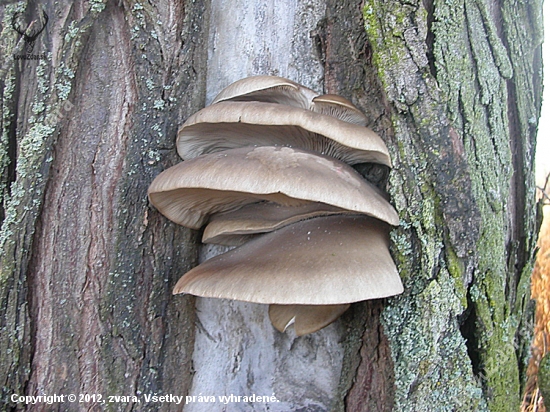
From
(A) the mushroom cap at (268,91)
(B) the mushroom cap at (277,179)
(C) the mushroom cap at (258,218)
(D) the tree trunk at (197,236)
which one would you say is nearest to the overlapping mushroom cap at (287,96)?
(A) the mushroom cap at (268,91)

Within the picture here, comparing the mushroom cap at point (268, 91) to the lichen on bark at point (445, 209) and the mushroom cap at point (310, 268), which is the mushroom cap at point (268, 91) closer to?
the lichen on bark at point (445, 209)

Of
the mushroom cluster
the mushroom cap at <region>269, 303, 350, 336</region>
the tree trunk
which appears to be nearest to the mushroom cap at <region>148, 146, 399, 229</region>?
the mushroom cluster

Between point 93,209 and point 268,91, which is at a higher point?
point 268,91

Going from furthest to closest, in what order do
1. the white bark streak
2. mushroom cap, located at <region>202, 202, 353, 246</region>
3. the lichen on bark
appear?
1. the white bark streak
2. mushroom cap, located at <region>202, 202, 353, 246</region>
3. the lichen on bark

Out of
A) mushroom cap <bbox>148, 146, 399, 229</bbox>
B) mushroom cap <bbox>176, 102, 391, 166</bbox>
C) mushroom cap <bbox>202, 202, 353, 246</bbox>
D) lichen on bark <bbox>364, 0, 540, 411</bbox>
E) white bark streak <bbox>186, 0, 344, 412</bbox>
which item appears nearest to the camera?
mushroom cap <bbox>148, 146, 399, 229</bbox>

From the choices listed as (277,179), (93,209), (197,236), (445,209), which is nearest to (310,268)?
(277,179)

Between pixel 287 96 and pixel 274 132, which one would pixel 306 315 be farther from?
pixel 287 96

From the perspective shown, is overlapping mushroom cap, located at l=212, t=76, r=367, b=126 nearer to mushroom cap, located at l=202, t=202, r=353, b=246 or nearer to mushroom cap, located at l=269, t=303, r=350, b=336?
mushroom cap, located at l=202, t=202, r=353, b=246
